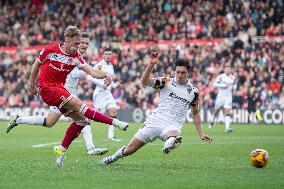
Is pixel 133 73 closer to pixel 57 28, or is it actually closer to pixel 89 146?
pixel 57 28

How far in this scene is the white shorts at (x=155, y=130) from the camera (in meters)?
11.9

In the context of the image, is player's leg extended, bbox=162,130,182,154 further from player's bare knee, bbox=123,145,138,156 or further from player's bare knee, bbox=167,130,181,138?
player's bare knee, bbox=123,145,138,156

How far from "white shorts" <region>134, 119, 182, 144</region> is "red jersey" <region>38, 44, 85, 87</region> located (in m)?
1.59

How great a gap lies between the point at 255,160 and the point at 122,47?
2529cm

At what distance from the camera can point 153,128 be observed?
39.1 feet

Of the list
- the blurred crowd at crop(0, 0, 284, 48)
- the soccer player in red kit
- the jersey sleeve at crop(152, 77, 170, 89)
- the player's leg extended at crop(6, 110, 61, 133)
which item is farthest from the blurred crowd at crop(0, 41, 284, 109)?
the jersey sleeve at crop(152, 77, 170, 89)

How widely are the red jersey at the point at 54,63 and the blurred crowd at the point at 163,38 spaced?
17.8 m

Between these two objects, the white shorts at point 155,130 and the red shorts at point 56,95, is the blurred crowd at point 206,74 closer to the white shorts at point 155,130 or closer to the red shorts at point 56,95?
the red shorts at point 56,95

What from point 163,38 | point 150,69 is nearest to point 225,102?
point 163,38

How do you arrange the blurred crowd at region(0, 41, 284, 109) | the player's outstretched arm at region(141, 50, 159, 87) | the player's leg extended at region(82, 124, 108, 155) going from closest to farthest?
the player's outstretched arm at region(141, 50, 159, 87)
the player's leg extended at region(82, 124, 108, 155)
the blurred crowd at region(0, 41, 284, 109)

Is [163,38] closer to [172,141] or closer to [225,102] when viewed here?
[225,102]

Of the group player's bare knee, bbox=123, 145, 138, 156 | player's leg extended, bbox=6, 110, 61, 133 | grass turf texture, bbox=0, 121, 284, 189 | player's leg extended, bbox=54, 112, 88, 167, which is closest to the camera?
grass turf texture, bbox=0, 121, 284, 189

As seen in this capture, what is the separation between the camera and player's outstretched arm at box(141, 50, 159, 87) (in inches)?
406

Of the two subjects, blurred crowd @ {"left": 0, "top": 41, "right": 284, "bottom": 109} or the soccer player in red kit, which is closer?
the soccer player in red kit
